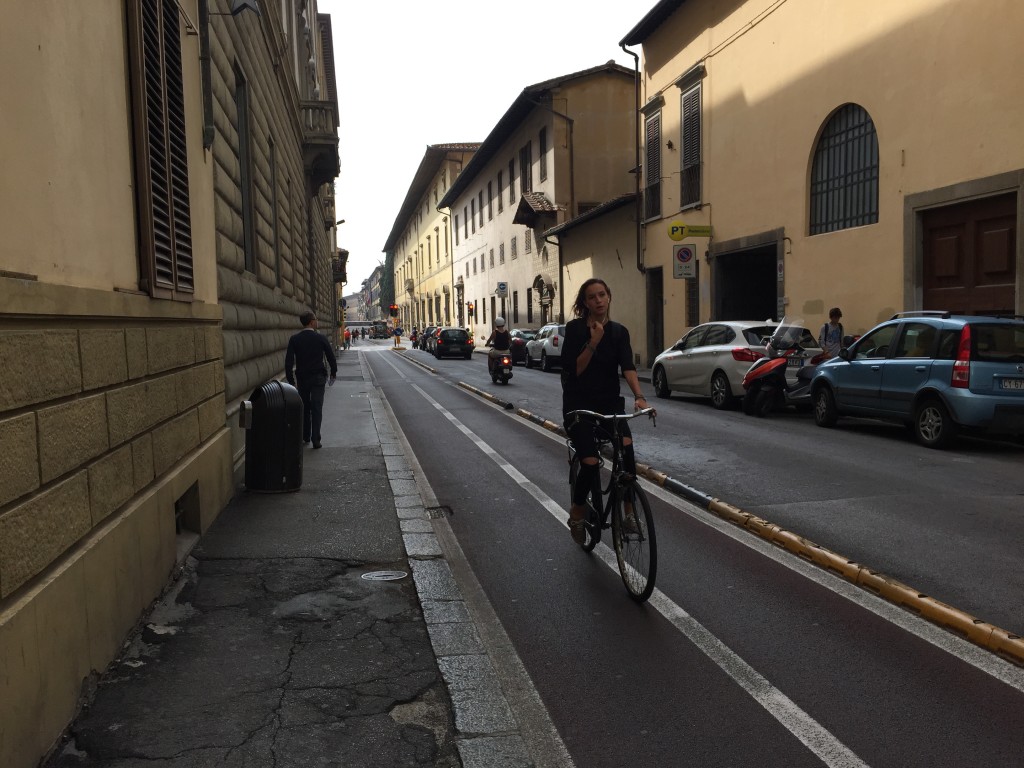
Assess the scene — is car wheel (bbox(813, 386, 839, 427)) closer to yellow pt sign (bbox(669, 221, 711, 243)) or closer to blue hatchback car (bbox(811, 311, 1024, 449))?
blue hatchback car (bbox(811, 311, 1024, 449))

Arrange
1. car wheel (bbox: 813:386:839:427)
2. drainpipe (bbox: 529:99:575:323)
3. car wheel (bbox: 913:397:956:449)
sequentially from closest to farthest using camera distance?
car wheel (bbox: 913:397:956:449) → car wheel (bbox: 813:386:839:427) → drainpipe (bbox: 529:99:575:323)

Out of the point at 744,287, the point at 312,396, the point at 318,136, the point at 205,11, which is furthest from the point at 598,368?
the point at 318,136

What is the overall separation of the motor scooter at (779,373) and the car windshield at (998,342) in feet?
12.2

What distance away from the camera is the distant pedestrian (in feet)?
51.7

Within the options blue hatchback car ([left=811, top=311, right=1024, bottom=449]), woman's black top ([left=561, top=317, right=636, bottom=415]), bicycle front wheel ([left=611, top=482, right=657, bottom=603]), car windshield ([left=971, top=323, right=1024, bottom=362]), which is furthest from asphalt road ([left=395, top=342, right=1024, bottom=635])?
woman's black top ([left=561, top=317, right=636, bottom=415])

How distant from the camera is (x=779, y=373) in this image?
543 inches

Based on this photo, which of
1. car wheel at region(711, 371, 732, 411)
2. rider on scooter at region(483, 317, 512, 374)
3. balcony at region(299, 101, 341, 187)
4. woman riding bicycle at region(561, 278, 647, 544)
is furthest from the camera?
balcony at region(299, 101, 341, 187)

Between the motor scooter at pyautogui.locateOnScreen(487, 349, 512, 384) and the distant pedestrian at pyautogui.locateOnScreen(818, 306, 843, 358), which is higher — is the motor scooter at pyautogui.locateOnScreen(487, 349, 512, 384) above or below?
below

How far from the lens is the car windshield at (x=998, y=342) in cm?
975

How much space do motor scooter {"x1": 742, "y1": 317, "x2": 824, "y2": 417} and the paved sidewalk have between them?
876cm

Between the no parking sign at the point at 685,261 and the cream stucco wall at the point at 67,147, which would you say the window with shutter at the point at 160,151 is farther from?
the no parking sign at the point at 685,261

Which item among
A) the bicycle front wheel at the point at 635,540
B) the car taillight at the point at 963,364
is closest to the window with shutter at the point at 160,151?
the bicycle front wheel at the point at 635,540

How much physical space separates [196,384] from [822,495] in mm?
5188

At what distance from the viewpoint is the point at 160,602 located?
4.83 m
